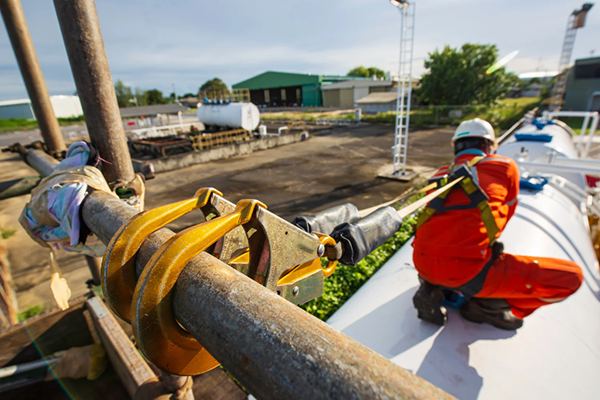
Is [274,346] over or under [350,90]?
under

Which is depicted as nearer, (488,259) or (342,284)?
(488,259)

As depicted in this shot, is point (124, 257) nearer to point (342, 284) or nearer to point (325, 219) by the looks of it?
point (325, 219)

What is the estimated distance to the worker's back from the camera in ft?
8.62

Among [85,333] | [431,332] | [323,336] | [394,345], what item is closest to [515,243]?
[431,332]

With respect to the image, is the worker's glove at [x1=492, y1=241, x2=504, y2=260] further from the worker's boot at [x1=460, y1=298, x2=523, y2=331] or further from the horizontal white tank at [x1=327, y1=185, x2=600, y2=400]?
the horizontal white tank at [x1=327, y1=185, x2=600, y2=400]

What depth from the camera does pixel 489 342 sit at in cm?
259

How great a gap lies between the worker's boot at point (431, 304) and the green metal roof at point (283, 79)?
58.3 m

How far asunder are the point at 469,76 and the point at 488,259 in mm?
30806

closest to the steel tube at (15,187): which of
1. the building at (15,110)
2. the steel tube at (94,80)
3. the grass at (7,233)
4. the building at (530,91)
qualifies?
the steel tube at (94,80)

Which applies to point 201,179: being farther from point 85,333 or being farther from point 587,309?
point 587,309

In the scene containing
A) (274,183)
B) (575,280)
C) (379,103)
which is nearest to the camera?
(575,280)

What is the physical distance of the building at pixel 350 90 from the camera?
156ft

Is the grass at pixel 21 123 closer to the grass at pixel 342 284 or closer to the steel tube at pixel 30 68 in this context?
the steel tube at pixel 30 68

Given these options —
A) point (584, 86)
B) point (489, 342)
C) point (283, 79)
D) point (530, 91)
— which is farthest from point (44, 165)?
point (530, 91)
